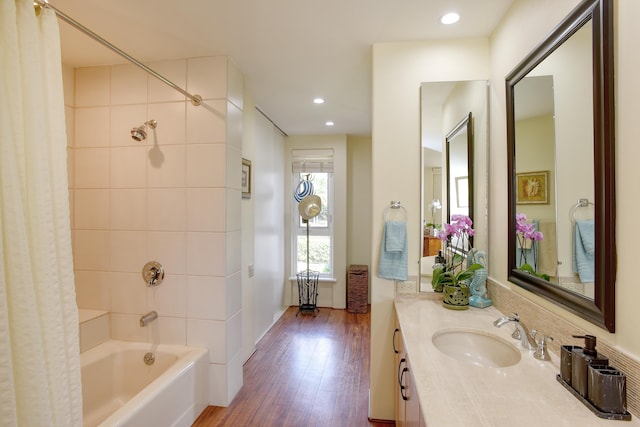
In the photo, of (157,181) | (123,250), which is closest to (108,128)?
(157,181)

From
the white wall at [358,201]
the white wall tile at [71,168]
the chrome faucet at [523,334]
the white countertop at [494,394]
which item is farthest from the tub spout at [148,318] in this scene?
the white wall at [358,201]

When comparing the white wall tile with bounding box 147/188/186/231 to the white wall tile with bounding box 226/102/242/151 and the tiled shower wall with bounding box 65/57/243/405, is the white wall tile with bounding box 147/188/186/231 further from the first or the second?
the white wall tile with bounding box 226/102/242/151

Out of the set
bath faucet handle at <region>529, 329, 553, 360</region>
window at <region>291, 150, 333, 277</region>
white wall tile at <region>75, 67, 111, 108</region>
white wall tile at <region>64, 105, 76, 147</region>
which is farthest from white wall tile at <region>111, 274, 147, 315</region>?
window at <region>291, 150, 333, 277</region>

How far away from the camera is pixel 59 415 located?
0.82 m

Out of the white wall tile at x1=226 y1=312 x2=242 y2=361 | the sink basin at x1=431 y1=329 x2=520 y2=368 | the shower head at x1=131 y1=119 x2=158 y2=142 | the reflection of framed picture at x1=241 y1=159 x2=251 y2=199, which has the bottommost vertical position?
the white wall tile at x1=226 y1=312 x2=242 y2=361

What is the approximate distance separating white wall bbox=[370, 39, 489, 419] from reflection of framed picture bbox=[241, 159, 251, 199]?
4.33 feet

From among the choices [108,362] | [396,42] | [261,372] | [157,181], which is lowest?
[261,372]

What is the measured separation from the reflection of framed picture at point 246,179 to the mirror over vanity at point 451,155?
160cm

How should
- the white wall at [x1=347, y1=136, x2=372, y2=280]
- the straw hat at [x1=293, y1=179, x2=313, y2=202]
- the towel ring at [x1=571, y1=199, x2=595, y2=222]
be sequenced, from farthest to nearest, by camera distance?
the white wall at [x1=347, y1=136, x2=372, y2=280]
the straw hat at [x1=293, y1=179, x2=313, y2=202]
the towel ring at [x1=571, y1=199, x2=595, y2=222]

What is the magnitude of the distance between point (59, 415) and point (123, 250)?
1.62m

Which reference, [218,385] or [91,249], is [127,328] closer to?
[91,249]

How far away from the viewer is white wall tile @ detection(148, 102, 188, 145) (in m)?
2.14

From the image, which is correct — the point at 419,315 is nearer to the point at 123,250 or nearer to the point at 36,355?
the point at 36,355

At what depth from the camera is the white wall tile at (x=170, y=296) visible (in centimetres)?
217
